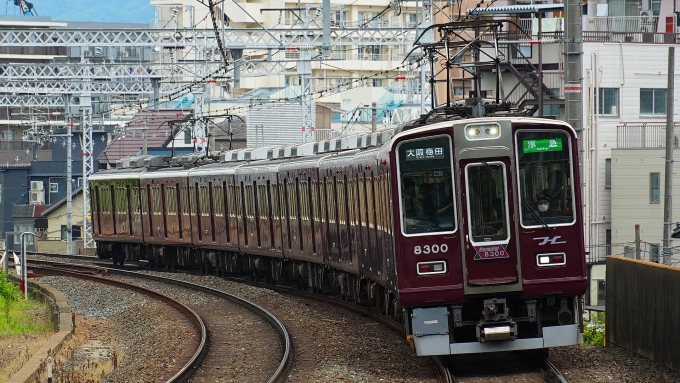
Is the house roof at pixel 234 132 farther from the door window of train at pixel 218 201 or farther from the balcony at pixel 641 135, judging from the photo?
the door window of train at pixel 218 201

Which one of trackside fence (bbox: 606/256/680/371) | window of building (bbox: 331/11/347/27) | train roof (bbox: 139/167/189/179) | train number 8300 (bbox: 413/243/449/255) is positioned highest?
window of building (bbox: 331/11/347/27)

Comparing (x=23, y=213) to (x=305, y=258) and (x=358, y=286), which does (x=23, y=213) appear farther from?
(x=358, y=286)

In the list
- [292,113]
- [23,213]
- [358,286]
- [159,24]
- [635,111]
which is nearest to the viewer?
[358,286]

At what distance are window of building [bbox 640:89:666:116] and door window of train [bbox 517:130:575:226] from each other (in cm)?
2302

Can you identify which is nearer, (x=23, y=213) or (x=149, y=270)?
(x=149, y=270)

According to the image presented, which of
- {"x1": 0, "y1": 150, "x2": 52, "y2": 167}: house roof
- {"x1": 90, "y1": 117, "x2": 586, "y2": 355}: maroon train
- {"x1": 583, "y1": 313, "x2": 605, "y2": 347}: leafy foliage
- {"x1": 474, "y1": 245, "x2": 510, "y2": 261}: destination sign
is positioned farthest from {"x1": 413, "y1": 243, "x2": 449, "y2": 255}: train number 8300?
{"x1": 0, "y1": 150, "x2": 52, "y2": 167}: house roof

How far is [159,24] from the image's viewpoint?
73375 millimetres

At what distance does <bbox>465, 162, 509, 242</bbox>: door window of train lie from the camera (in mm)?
11547

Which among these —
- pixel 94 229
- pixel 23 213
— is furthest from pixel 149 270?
pixel 23 213

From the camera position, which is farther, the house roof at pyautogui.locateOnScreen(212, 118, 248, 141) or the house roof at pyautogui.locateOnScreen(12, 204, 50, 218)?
the house roof at pyautogui.locateOnScreen(12, 204, 50, 218)

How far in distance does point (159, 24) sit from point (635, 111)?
44.2 m

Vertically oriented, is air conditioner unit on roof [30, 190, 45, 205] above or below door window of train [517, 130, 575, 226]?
below

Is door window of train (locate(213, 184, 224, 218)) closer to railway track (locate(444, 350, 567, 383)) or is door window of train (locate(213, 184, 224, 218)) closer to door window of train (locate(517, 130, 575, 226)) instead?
railway track (locate(444, 350, 567, 383))

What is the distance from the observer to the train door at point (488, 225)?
11.5 meters
